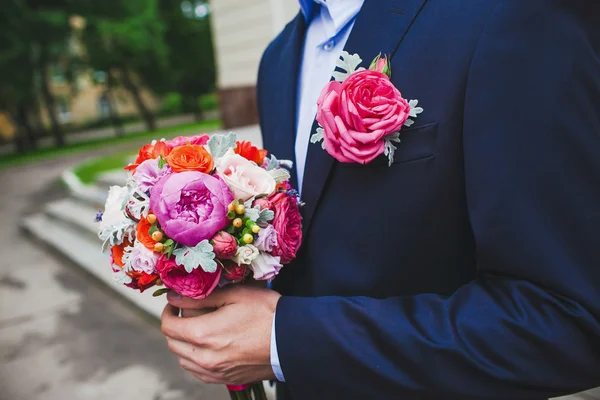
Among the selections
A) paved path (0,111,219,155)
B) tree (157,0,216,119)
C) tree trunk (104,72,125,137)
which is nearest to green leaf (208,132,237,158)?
tree trunk (104,72,125,137)

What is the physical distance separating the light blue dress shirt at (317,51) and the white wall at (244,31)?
6462mm

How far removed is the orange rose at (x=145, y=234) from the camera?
104 centimetres

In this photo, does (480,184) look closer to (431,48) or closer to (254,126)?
(431,48)

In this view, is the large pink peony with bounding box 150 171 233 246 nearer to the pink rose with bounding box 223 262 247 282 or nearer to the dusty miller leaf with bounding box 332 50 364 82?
the pink rose with bounding box 223 262 247 282

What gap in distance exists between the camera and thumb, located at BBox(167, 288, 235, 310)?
1.09 metres

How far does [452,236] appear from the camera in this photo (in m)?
0.98

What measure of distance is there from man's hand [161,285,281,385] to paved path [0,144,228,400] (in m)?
2.75

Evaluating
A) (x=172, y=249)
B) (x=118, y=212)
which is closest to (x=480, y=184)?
(x=172, y=249)

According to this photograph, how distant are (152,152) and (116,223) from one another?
0.66 ft

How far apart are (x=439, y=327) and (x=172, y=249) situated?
58 cm

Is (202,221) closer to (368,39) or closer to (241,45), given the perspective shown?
(368,39)

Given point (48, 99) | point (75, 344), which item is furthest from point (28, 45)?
point (75, 344)

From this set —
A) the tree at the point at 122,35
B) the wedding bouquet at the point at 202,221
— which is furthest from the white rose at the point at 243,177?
the tree at the point at 122,35

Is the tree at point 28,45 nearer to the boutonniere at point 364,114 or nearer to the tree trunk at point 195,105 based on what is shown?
the tree trunk at point 195,105
